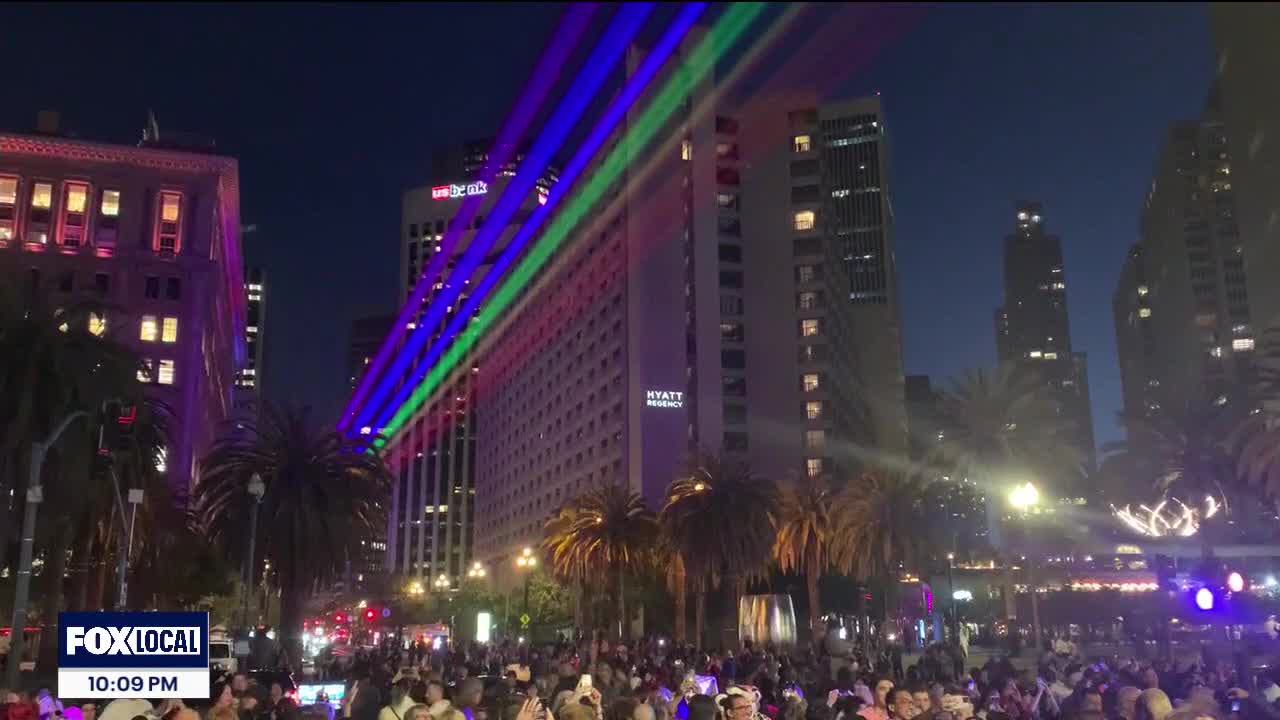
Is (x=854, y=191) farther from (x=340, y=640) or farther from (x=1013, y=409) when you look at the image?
(x=1013, y=409)

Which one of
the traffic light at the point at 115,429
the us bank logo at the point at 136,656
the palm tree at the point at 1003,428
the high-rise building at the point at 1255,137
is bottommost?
the us bank logo at the point at 136,656

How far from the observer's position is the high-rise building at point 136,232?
9019 cm

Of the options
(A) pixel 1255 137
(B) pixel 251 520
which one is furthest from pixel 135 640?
(A) pixel 1255 137

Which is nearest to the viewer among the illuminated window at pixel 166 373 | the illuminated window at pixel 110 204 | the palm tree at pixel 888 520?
the palm tree at pixel 888 520

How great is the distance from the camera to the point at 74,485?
3509 centimetres

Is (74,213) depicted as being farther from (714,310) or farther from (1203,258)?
(1203,258)

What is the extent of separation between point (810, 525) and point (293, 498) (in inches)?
1321

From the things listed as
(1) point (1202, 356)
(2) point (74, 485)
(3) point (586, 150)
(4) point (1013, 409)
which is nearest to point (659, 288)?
(3) point (586, 150)

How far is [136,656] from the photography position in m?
11.1

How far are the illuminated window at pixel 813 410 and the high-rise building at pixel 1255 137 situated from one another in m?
42.7

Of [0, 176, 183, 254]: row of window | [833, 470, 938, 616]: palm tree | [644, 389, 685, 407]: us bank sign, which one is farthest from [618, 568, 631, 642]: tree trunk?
[0, 176, 183, 254]: row of window

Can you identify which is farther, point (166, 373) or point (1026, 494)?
point (166, 373)

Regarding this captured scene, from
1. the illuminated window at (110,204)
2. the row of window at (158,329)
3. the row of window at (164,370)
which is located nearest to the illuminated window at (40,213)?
the illuminated window at (110,204)

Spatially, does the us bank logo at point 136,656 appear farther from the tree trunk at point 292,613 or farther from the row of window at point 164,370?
the row of window at point 164,370
